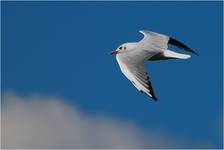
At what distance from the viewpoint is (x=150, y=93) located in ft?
37.9

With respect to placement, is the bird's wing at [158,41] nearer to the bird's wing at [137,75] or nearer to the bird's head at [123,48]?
the bird's head at [123,48]

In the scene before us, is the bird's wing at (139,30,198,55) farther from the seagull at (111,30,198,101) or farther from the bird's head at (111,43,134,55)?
the bird's head at (111,43,134,55)

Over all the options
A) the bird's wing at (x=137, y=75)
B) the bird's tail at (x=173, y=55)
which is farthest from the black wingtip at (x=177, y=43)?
the bird's wing at (x=137, y=75)

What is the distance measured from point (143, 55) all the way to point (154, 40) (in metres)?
1.10

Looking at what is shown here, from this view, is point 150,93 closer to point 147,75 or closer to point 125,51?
point 147,75

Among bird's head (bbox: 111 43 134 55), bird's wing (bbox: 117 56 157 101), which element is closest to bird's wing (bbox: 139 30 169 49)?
bird's head (bbox: 111 43 134 55)

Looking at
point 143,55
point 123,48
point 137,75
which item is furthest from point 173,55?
point 137,75

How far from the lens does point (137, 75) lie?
1203 centimetres

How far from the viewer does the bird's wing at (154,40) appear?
1331cm

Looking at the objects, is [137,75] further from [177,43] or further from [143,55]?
[177,43]

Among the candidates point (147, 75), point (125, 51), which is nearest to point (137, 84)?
point (147, 75)

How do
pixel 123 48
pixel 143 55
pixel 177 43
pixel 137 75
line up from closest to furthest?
pixel 137 75, pixel 143 55, pixel 123 48, pixel 177 43

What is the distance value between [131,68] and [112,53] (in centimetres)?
116

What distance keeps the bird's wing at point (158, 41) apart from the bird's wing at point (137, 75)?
0.88 metres
